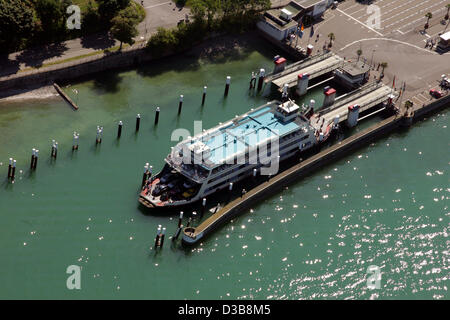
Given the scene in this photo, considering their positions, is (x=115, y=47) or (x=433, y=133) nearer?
(x=433, y=133)

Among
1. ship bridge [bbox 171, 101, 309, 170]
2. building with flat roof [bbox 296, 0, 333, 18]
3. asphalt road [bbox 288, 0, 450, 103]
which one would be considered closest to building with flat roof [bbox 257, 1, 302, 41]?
building with flat roof [bbox 296, 0, 333, 18]

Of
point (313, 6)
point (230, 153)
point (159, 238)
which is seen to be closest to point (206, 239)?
point (159, 238)

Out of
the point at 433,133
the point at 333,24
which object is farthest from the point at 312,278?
the point at 333,24

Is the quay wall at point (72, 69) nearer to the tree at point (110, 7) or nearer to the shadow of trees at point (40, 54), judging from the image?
the shadow of trees at point (40, 54)

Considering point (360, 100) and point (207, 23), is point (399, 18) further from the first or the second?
point (207, 23)

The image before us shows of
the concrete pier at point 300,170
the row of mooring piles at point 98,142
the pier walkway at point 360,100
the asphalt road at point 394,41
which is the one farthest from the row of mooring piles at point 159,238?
the asphalt road at point 394,41

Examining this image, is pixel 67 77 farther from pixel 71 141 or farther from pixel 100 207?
pixel 100 207
